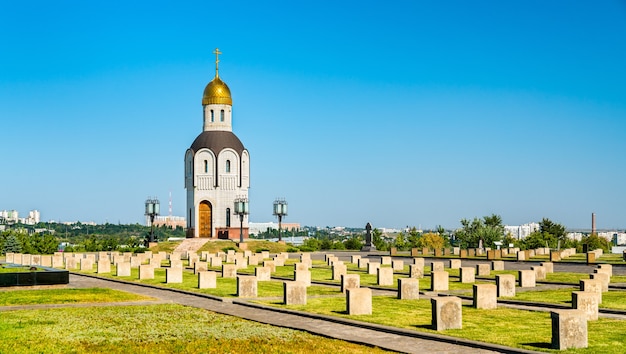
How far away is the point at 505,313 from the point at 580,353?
6.32m

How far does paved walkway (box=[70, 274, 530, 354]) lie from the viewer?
1633 cm

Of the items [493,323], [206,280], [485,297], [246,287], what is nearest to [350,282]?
[246,287]

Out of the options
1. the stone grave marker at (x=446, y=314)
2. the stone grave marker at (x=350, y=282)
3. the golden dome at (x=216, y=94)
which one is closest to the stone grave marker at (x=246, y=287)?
the stone grave marker at (x=350, y=282)

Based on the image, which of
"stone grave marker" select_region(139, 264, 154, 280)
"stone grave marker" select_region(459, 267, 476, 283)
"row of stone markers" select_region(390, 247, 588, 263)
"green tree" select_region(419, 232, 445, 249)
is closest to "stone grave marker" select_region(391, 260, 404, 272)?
"stone grave marker" select_region(459, 267, 476, 283)

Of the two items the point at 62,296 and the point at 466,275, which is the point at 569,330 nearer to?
the point at 62,296

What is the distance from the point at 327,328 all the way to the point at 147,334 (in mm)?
4038

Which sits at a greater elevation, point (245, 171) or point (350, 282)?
point (245, 171)

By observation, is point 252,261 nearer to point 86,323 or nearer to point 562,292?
point 562,292

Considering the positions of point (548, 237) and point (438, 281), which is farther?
point (548, 237)

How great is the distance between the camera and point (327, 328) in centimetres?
1917

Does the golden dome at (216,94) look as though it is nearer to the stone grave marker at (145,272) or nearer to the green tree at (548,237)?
the green tree at (548,237)

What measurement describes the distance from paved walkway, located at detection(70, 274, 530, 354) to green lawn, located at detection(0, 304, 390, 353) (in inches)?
19.2

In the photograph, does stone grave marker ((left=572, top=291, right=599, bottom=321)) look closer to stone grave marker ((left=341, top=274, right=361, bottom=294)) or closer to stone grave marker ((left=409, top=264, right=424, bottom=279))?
stone grave marker ((left=341, top=274, right=361, bottom=294))

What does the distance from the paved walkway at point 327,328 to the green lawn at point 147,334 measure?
→ 0.49 metres
